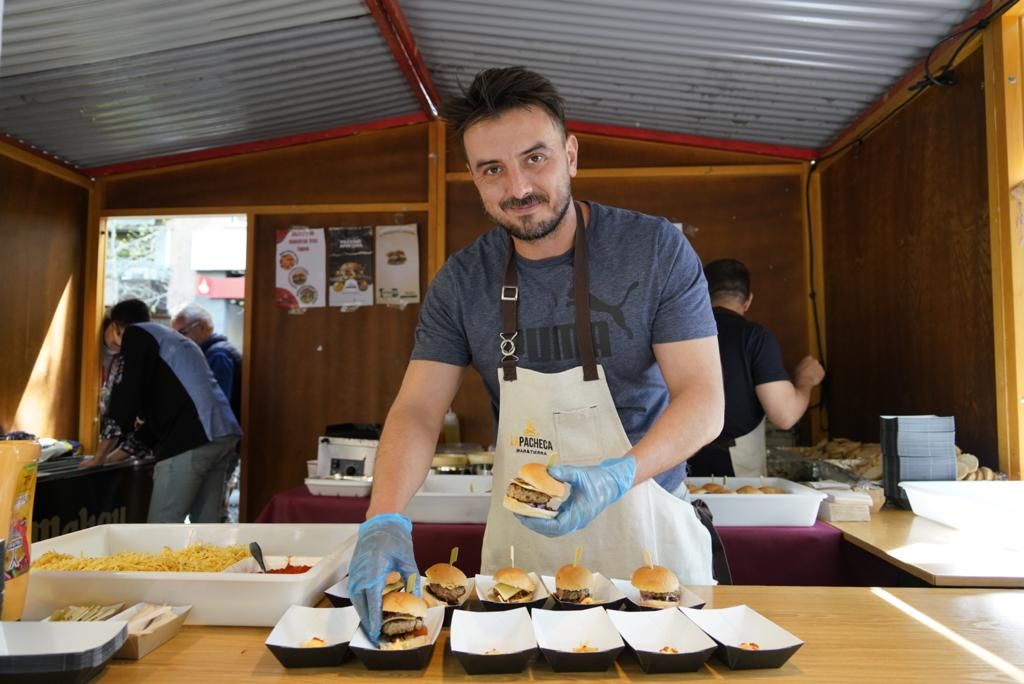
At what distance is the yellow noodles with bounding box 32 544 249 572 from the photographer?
64.6 inches

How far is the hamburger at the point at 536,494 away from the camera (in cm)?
154

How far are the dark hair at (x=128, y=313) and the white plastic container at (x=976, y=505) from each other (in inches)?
170

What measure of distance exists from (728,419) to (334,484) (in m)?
1.83

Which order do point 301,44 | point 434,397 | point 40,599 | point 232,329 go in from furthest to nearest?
1. point 232,329
2. point 301,44
3. point 434,397
4. point 40,599

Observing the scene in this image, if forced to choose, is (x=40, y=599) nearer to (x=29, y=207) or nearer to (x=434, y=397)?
(x=434, y=397)

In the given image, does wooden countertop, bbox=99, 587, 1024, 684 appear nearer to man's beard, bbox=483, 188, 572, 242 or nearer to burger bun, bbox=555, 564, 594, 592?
burger bun, bbox=555, 564, 594, 592

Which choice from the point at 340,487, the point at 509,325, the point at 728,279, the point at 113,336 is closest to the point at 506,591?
the point at 509,325

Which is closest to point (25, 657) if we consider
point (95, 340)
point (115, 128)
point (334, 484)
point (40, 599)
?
point (40, 599)

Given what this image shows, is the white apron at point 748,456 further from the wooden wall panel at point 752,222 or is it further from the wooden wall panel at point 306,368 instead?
the wooden wall panel at point 306,368

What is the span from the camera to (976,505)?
2.59 meters

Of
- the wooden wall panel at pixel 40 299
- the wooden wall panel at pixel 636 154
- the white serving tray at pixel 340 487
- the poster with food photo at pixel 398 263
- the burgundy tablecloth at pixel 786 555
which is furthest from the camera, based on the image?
the poster with food photo at pixel 398 263

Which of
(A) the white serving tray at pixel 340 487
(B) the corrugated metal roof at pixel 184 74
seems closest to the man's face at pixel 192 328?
(B) the corrugated metal roof at pixel 184 74

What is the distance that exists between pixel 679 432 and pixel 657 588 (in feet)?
1.25

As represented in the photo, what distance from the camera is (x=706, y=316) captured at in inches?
75.3
